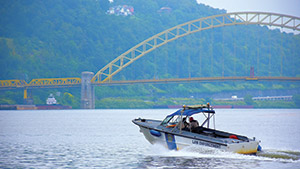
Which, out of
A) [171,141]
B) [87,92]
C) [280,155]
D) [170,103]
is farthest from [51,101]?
[280,155]

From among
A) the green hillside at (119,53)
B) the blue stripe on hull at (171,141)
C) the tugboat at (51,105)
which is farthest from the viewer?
the green hillside at (119,53)

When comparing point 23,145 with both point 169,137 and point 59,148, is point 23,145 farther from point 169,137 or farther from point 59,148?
point 169,137

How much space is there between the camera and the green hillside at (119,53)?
170 m

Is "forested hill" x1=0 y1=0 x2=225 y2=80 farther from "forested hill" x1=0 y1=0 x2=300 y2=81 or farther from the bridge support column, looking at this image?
the bridge support column

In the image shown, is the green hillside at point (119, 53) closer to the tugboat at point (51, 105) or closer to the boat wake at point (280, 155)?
the tugboat at point (51, 105)

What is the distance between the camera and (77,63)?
574 ft

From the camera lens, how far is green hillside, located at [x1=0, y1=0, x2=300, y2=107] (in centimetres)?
16988

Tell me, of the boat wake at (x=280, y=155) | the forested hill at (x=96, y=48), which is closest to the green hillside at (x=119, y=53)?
the forested hill at (x=96, y=48)

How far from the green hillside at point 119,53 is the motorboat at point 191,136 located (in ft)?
423

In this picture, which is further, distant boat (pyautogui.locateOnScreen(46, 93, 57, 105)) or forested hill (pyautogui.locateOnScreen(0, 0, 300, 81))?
forested hill (pyautogui.locateOnScreen(0, 0, 300, 81))

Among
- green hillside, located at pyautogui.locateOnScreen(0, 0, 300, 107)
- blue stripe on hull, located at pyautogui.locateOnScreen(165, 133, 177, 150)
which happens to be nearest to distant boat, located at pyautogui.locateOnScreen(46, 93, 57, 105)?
green hillside, located at pyautogui.locateOnScreen(0, 0, 300, 107)

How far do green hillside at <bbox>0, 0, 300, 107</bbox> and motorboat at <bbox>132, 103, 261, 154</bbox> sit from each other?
12888 centimetres

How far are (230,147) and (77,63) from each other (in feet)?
498

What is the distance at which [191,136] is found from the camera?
2791 centimetres
